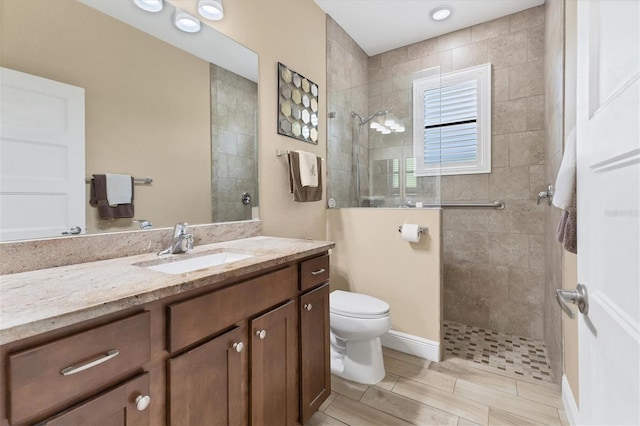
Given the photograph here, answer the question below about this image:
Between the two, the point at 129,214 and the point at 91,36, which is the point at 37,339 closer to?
the point at 129,214

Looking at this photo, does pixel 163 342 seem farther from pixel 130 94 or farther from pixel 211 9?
pixel 211 9

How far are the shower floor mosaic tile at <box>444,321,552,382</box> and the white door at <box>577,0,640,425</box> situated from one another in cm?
154

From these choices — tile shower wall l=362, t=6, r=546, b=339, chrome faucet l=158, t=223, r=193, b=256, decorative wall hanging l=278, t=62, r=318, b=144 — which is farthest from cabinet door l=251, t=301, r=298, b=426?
tile shower wall l=362, t=6, r=546, b=339

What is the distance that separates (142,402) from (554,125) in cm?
253

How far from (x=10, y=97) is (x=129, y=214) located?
21.3 inches

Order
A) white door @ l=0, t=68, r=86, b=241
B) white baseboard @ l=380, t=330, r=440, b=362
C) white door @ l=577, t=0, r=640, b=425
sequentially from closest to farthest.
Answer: white door @ l=577, t=0, r=640, b=425, white door @ l=0, t=68, r=86, b=241, white baseboard @ l=380, t=330, r=440, b=362

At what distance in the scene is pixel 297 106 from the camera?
2.20m

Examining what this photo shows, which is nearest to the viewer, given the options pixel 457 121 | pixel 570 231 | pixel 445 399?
pixel 570 231

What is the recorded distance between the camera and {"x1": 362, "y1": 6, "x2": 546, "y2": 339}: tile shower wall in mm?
2430

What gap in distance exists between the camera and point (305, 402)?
1.37 metres

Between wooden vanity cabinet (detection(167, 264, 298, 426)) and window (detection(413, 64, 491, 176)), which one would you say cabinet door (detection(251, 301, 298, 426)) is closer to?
wooden vanity cabinet (detection(167, 264, 298, 426))

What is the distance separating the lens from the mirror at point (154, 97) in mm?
1087

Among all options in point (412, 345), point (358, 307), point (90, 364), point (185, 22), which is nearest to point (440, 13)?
point (185, 22)

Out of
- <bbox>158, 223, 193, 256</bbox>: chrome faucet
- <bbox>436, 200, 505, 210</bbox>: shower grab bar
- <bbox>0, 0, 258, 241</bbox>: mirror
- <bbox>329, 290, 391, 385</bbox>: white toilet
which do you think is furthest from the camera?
<bbox>436, 200, 505, 210</bbox>: shower grab bar
